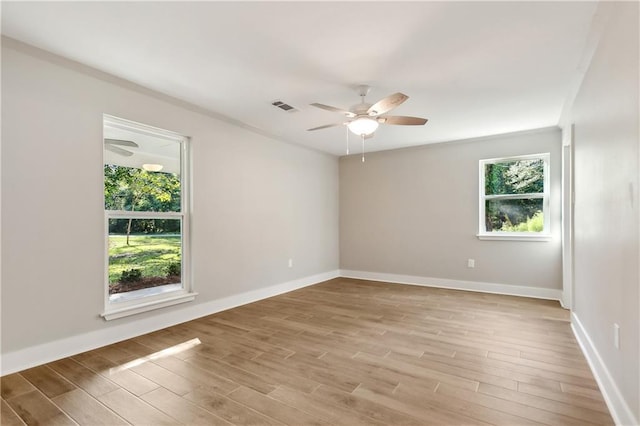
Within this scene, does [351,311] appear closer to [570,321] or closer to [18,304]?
[570,321]

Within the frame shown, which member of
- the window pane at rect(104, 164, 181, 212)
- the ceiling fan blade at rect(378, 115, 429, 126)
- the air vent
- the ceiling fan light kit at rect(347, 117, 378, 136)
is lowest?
the window pane at rect(104, 164, 181, 212)

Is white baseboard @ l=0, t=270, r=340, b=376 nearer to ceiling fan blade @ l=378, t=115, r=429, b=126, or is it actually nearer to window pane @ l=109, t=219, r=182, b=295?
window pane @ l=109, t=219, r=182, b=295

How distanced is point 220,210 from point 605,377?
3789mm

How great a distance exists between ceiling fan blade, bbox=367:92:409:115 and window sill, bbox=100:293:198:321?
9.06 feet

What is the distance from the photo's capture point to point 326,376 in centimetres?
233

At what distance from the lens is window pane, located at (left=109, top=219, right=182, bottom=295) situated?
3121 millimetres

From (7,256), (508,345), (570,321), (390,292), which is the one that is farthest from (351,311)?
(7,256)

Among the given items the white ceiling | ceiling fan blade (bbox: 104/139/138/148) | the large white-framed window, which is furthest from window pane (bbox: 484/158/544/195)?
ceiling fan blade (bbox: 104/139/138/148)

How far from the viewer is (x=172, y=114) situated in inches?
139

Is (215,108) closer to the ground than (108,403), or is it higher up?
higher up

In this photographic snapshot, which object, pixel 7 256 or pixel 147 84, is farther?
pixel 147 84

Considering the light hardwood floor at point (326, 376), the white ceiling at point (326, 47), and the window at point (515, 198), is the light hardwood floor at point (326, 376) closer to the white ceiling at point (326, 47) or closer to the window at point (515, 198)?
the window at point (515, 198)

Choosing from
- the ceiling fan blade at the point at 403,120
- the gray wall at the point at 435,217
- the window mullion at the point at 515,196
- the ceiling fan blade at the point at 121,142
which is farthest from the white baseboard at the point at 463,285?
the ceiling fan blade at the point at 121,142

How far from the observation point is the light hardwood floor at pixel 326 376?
187 cm
